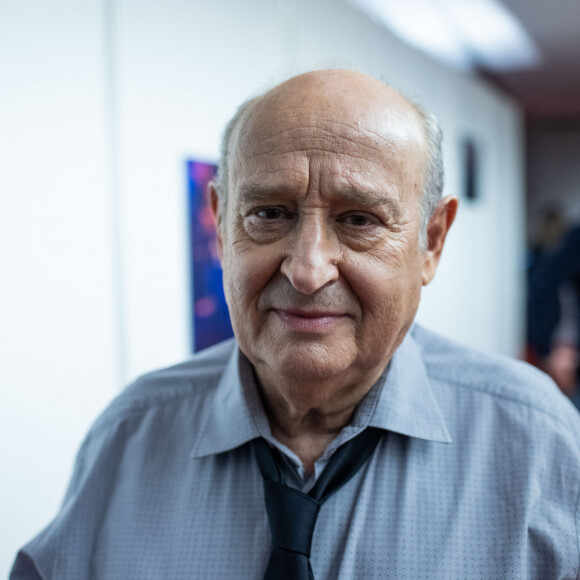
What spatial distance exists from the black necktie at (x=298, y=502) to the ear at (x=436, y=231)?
0.33 meters

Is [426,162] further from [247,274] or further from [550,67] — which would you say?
[550,67]

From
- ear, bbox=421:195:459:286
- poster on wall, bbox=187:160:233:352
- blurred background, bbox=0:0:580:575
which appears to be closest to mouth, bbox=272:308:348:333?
ear, bbox=421:195:459:286

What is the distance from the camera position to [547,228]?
832 centimetres

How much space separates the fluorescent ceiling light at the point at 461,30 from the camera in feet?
15.9

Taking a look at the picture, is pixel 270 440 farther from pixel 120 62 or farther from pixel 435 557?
pixel 120 62

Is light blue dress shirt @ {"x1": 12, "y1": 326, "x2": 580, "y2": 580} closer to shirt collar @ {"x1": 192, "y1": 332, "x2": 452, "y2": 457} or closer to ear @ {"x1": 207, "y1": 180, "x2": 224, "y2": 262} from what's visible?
shirt collar @ {"x1": 192, "y1": 332, "x2": 452, "y2": 457}

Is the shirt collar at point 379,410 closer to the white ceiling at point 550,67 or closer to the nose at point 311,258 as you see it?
the nose at point 311,258

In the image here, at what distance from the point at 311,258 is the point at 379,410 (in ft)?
1.08

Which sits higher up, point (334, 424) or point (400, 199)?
point (400, 199)

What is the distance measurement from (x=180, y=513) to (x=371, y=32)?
3.80 meters

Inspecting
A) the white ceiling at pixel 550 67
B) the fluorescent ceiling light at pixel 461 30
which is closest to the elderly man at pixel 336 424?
the fluorescent ceiling light at pixel 461 30

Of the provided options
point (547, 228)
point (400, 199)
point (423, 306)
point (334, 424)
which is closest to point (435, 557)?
point (334, 424)

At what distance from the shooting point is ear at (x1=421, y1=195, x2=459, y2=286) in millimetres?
1221

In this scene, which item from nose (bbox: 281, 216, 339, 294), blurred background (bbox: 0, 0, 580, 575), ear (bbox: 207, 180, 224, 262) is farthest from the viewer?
blurred background (bbox: 0, 0, 580, 575)
